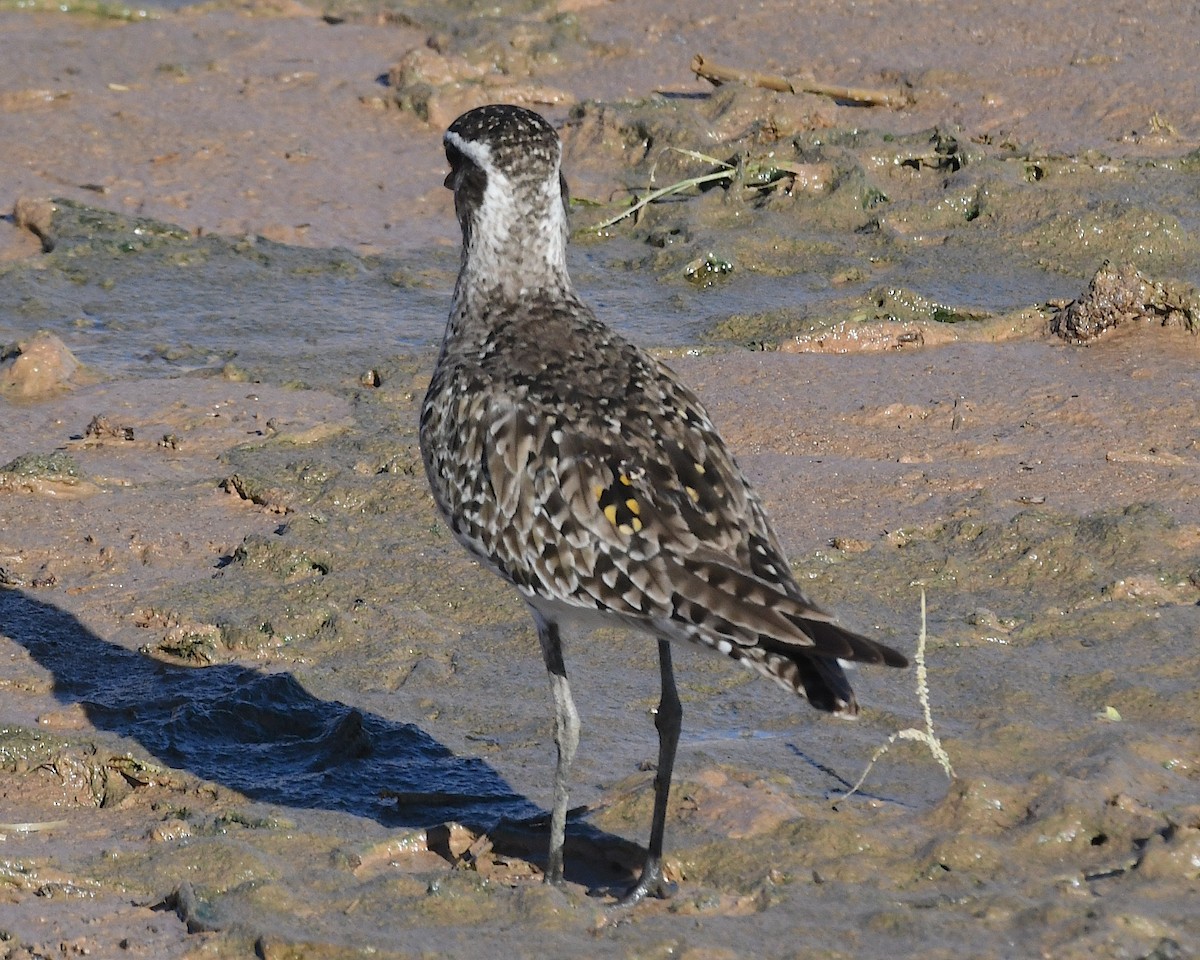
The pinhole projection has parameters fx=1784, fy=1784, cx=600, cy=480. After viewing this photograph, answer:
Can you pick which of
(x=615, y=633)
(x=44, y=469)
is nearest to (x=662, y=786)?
(x=615, y=633)

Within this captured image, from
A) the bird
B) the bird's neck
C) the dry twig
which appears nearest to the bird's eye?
the bird

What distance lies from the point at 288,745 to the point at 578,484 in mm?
1550

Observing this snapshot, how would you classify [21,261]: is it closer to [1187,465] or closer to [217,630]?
[217,630]

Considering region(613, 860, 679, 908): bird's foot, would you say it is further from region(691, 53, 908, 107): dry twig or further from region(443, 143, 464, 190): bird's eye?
region(691, 53, 908, 107): dry twig

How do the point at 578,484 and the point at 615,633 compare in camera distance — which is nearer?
the point at 578,484

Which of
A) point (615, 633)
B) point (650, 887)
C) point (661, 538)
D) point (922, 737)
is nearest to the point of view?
point (661, 538)

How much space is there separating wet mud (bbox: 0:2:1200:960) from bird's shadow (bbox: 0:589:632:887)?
15 mm

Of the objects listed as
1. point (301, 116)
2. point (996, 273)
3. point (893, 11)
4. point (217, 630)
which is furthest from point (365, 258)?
point (893, 11)

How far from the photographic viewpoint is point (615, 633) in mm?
6195

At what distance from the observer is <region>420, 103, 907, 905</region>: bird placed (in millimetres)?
4414

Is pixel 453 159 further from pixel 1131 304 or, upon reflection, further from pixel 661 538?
pixel 1131 304

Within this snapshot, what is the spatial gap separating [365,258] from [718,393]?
9.97ft

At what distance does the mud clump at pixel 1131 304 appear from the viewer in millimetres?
8195

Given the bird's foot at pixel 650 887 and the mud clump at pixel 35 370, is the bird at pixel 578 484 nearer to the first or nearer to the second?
the bird's foot at pixel 650 887
